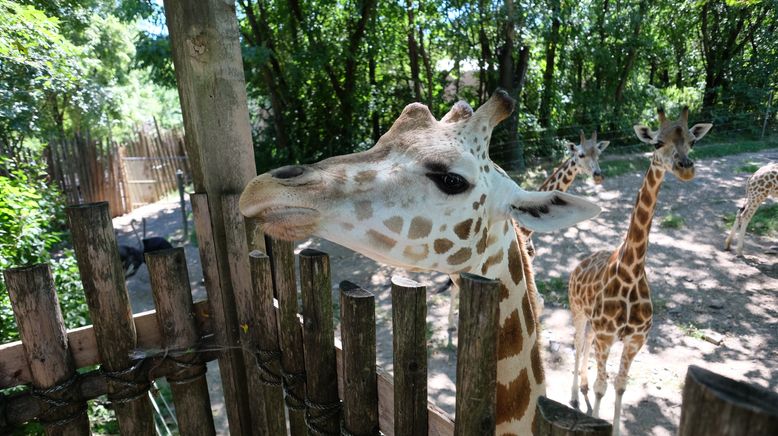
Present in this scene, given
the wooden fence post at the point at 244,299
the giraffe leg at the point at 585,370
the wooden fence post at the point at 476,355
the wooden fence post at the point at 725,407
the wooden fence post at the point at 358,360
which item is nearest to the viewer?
the wooden fence post at the point at 725,407

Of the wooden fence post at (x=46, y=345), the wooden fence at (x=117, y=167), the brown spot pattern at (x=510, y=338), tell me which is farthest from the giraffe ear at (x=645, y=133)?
the wooden fence at (x=117, y=167)

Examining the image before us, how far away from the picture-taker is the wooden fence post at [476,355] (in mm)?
1186

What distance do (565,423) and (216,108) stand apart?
191cm

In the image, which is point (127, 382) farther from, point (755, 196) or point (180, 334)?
point (755, 196)

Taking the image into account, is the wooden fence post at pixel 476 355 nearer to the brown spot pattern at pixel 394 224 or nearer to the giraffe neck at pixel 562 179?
the brown spot pattern at pixel 394 224

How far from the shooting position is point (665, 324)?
5.35m

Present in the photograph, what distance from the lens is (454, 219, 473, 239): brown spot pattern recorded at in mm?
1805

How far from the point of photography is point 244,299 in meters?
2.26

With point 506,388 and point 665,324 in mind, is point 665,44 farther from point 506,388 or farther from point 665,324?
point 506,388

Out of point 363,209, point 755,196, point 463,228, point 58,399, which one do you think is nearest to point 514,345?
point 463,228

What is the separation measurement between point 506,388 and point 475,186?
0.84 m

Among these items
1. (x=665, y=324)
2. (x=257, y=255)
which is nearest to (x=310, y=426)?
(x=257, y=255)

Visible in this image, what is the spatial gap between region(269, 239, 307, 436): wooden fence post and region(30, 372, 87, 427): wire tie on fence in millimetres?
870

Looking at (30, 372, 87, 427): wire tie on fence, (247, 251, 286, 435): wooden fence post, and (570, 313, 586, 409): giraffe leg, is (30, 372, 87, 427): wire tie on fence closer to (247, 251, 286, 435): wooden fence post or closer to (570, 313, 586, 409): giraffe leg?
(247, 251, 286, 435): wooden fence post
